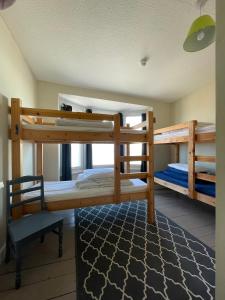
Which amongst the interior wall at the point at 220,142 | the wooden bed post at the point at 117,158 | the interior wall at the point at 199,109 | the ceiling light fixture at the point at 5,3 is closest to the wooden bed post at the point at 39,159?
the wooden bed post at the point at 117,158

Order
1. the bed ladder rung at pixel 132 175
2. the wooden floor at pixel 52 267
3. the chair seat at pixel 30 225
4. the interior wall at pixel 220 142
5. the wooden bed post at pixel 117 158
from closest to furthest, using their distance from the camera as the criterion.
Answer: the interior wall at pixel 220 142 < the wooden floor at pixel 52 267 < the chair seat at pixel 30 225 < the wooden bed post at pixel 117 158 < the bed ladder rung at pixel 132 175

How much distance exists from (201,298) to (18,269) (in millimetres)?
1402

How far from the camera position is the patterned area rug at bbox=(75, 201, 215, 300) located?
122 centimetres

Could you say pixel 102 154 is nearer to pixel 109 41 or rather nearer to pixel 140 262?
pixel 109 41

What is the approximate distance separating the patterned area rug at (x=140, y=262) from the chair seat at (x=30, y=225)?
1.58ft

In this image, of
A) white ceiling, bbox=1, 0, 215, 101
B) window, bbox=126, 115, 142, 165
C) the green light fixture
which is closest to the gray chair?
white ceiling, bbox=1, 0, 215, 101

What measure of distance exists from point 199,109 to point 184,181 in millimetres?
1762

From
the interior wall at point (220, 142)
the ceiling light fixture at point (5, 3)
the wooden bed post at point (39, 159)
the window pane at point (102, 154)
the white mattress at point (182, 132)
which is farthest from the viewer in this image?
the window pane at point (102, 154)

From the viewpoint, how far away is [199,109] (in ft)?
11.4

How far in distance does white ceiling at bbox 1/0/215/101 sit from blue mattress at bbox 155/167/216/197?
6.06 feet

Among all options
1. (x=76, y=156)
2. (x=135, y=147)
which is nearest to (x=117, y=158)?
(x=76, y=156)

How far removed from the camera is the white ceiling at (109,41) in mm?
1589

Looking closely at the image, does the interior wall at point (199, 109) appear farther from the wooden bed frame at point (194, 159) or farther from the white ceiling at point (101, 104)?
the white ceiling at point (101, 104)

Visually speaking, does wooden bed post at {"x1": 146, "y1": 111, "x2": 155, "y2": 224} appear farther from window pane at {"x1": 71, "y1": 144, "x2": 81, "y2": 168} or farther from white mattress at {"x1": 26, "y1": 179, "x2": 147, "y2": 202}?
window pane at {"x1": 71, "y1": 144, "x2": 81, "y2": 168}
